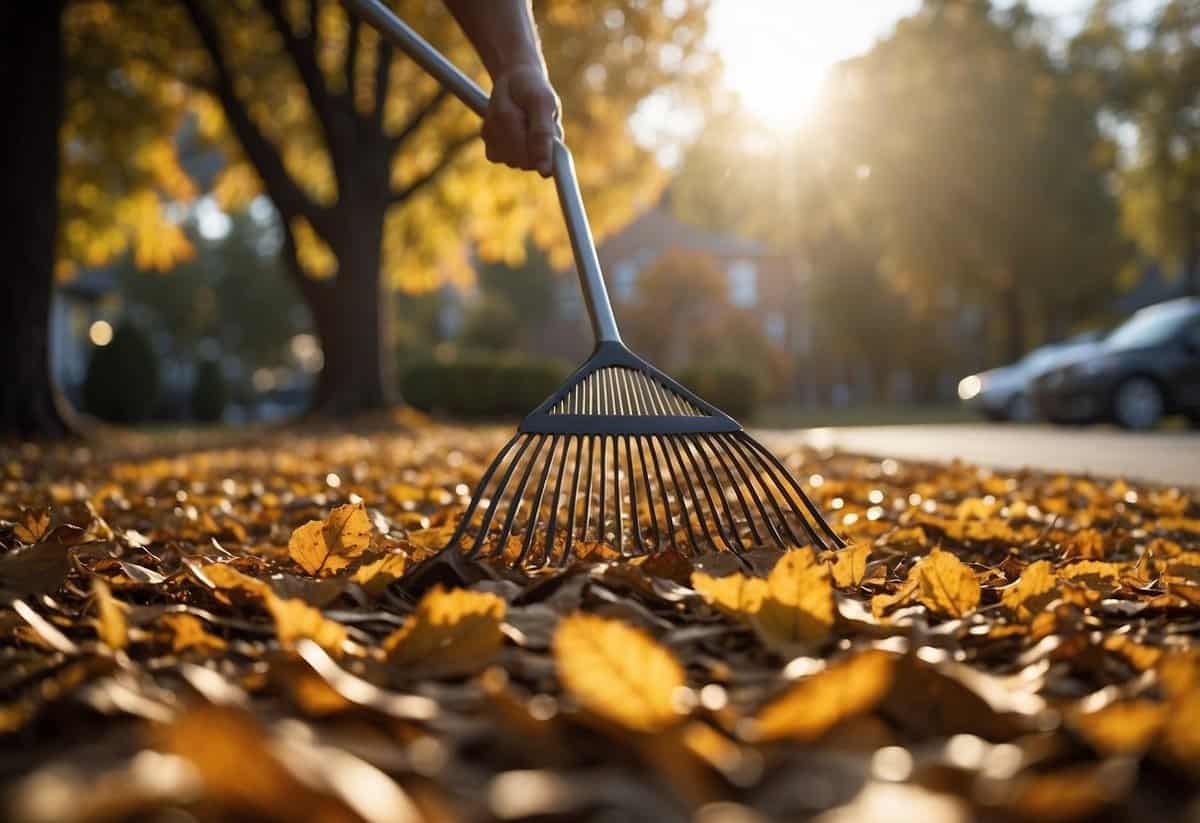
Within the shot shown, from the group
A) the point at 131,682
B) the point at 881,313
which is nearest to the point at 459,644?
the point at 131,682

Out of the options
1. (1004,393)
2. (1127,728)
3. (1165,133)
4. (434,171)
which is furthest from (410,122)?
(1165,133)

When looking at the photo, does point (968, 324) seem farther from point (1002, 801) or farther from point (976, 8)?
point (1002, 801)

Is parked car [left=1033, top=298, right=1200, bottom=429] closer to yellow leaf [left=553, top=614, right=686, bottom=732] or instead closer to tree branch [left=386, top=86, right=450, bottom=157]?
tree branch [left=386, top=86, right=450, bottom=157]

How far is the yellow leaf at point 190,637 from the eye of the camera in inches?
51.3

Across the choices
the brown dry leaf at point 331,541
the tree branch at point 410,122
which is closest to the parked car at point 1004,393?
the tree branch at point 410,122

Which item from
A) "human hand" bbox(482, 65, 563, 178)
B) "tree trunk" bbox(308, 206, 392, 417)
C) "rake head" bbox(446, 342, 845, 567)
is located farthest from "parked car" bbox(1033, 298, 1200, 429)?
"human hand" bbox(482, 65, 563, 178)

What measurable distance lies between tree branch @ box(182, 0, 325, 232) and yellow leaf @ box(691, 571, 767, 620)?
35.6 feet

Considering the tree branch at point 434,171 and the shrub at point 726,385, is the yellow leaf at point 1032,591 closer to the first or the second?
the tree branch at point 434,171

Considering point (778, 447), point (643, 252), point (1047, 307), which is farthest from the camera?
point (643, 252)

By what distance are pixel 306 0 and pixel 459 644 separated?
37.6ft

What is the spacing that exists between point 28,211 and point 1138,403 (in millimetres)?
10736

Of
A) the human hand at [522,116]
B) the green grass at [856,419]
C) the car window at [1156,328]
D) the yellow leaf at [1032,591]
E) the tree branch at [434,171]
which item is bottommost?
the green grass at [856,419]

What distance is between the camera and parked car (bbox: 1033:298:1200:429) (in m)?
11.0

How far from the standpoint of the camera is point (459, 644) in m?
1.25
